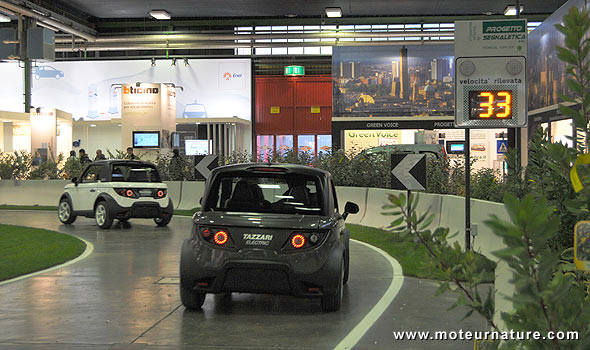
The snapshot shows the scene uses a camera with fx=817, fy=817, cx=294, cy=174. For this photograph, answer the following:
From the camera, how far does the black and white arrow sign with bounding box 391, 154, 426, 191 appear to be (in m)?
15.5

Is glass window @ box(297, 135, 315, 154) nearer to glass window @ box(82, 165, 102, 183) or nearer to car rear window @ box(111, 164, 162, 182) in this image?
glass window @ box(82, 165, 102, 183)

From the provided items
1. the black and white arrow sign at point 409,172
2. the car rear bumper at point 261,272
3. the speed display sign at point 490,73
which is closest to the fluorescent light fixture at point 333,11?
the black and white arrow sign at point 409,172

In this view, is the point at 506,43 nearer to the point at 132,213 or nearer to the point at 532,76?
the point at 132,213

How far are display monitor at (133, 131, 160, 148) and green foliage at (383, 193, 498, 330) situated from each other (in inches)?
1358

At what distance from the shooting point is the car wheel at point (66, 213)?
21.0 m

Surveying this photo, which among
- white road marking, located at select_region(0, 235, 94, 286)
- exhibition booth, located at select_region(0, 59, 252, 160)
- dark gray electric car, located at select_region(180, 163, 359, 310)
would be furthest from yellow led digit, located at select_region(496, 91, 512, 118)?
exhibition booth, located at select_region(0, 59, 252, 160)

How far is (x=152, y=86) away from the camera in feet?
119

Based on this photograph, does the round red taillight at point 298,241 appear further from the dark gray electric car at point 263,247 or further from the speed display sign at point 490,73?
the speed display sign at point 490,73

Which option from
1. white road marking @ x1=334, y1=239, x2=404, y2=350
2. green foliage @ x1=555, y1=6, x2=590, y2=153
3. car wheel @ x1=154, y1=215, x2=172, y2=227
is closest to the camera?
green foliage @ x1=555, y1=6, x2=590, y2=153

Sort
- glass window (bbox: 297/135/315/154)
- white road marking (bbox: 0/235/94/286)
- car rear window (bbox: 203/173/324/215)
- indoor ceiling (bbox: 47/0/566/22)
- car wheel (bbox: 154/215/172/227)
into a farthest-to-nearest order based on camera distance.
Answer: glass window (bbox: 297/135/315/154)
indoor ceiling (bbox: 47/0/566/22)
car wheel (bbox: 154/215/172/227)
white road marking (bbox: 0/235/94/286)
car rear window (bbox: 203/173/324/215)

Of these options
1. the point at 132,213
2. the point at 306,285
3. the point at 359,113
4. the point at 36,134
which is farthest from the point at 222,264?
the point at 36,134

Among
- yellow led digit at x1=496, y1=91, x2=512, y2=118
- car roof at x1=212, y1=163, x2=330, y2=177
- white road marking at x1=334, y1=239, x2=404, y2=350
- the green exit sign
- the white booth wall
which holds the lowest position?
white road marking at x1=334, y1=239, x2=404, y2=350

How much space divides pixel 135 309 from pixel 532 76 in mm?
19851

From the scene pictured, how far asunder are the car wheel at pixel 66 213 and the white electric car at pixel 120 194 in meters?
0.06
